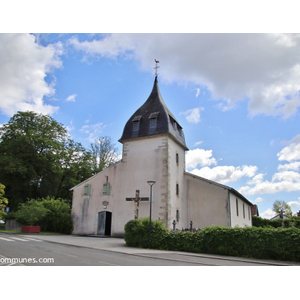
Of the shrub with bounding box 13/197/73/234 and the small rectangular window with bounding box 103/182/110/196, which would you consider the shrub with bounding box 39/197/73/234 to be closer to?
the shrub with bounding box 13/197/73/234

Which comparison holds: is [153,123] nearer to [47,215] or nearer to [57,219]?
[57,219]

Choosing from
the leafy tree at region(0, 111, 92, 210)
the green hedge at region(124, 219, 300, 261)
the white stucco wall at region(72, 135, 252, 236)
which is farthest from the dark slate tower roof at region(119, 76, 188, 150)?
the leafy tree at region(0, 111, 92, 210)

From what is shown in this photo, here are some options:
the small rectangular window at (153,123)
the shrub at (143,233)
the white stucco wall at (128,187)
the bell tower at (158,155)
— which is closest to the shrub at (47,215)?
the white stucco wall at (128,187)

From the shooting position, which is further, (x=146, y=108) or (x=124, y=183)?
(x=146, y=108)

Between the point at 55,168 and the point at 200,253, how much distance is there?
24.4 metres

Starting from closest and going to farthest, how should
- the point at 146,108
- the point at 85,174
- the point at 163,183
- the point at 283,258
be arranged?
the point at 283,258, the point at 163,183, the point at 146,108, the point at 85,174

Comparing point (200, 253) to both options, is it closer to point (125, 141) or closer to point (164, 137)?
point (164, 137)

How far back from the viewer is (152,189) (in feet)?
72.6

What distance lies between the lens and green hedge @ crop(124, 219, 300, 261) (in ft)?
38.8

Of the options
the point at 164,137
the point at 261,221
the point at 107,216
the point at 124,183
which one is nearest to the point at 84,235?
the point at 107,216

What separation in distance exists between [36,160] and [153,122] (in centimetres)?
1689

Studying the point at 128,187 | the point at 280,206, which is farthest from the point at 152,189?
the point at 280,206

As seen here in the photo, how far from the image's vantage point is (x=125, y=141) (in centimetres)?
2480

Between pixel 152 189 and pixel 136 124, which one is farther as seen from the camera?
pixel 136 124
